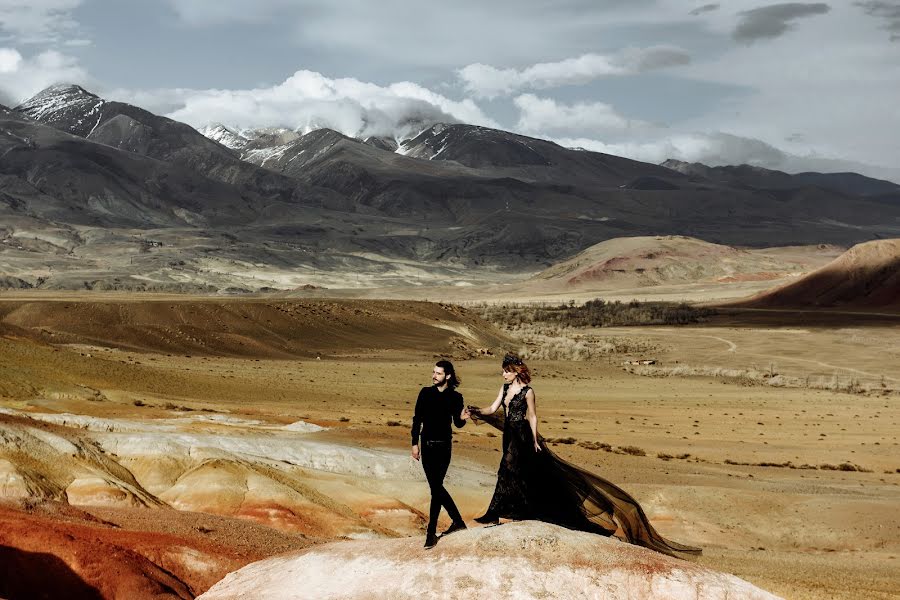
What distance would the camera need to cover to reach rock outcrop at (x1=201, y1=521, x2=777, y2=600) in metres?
8.71

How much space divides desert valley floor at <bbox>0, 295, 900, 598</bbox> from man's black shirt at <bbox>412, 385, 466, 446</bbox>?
3457mm

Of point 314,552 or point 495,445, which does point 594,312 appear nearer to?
point 495,445

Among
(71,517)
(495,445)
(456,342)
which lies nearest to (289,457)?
(71,517)

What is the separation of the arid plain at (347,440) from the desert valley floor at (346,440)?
0.07 metres

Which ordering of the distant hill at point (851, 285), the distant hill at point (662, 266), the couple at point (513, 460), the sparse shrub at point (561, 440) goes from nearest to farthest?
the couple at point (513, 460) < the sparse shrub at point (561, 440) < the distant hill at point (851, 285) < the distant hill at point (662, 266)

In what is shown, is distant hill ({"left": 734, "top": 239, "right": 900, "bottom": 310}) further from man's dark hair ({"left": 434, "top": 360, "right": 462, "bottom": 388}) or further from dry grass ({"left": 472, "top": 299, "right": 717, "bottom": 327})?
man's dark hair ({"left": 434, "top": 360, "right": 462, "bottom": 388})

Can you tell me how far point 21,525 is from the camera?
11.0 m

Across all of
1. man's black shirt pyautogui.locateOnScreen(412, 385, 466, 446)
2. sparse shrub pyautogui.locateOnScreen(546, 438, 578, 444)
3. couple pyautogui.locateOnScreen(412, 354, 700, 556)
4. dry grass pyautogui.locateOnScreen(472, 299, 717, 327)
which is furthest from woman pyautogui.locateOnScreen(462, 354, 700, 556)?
dry grass pyautogui.locateOnScreen(472, 299, 717, 327)

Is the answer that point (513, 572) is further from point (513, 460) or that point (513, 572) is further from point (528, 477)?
point (513, 460)

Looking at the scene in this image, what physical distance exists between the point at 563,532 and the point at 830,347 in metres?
68.3

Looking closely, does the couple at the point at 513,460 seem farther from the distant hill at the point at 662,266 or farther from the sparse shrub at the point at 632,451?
the distant hill at the point at 662,266

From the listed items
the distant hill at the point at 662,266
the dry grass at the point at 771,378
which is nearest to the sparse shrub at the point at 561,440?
the dry grass at the point at 771,378

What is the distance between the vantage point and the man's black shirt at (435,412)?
32.0ft

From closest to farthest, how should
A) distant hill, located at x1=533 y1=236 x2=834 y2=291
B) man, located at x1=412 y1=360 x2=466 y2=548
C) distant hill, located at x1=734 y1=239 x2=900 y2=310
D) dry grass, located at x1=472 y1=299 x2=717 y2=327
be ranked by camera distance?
man, located at x1=412 y1=360 x2=466 y2=548
dry grass, located at x1=472 y1=299 x2=717 y2=327
distant hill, located at x1=734 y1=239 x2=900 y2=310
distant hill, located at x1=533 y1=236 x2=834 y2=291
